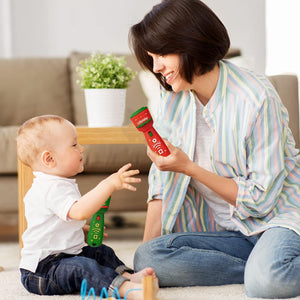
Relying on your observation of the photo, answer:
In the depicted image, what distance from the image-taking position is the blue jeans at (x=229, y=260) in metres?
1.19

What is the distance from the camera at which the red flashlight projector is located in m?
1.24

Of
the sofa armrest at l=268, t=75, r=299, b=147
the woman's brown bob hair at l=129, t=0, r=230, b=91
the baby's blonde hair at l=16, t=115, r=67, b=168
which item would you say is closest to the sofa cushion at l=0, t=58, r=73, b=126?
the sofa armrest at l=268, t=75, r=299, b=147

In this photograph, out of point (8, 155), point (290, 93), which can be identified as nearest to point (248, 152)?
point (8, 155)

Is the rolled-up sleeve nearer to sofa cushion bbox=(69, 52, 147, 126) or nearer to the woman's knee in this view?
the woman's knee

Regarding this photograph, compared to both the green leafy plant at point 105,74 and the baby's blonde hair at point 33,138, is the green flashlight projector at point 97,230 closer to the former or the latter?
the baby's blonde hair at point 33,138

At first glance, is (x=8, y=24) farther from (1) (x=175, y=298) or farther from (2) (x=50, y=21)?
(1) (x=175, y=298)

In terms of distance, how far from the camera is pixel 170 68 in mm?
1287

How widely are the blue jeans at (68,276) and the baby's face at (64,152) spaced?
0.20 meters

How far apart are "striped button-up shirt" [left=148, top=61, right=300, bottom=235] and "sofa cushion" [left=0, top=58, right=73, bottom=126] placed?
50.6 inches

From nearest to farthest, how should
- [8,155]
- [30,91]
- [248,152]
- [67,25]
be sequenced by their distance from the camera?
[248,152], [8,155], [30,91], [67,25]

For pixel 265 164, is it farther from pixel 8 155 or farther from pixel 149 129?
pixel 8 155

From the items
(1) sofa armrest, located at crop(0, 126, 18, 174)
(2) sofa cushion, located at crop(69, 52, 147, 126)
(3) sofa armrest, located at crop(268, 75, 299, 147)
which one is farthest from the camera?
(2) sofa cushion, located at crop(69, 52, 147, 126)

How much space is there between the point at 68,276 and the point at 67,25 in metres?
2.28

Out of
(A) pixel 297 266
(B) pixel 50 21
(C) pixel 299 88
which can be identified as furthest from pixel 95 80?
(B) pixel 50 21
